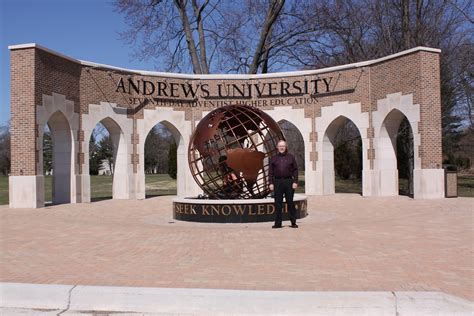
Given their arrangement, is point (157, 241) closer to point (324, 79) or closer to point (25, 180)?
point (25, 180)

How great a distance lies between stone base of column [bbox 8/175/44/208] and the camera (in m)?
16.3

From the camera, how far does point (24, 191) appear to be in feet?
53.5

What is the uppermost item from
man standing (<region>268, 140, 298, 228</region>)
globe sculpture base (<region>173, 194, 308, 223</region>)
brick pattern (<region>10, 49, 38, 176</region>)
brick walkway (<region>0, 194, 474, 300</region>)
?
brick pattern (<region>10, 49, 38, 176</region>)

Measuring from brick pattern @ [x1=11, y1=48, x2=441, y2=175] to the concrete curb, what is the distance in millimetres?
12531

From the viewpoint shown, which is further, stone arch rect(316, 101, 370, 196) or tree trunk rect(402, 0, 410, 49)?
tree trunk rect(402, 0, 410, 49)

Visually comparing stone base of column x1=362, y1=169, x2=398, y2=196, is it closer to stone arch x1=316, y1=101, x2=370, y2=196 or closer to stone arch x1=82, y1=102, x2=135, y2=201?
stone arch x1=316, y1=101, x2=370, y2=196

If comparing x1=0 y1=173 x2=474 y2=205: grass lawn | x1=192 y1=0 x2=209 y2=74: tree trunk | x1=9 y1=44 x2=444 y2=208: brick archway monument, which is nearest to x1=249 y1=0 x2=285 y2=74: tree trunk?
x1=192 y1=0 x2=209 y2=74: tree trunk

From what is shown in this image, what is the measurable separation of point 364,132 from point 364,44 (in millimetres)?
7232

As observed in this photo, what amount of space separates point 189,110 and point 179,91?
39.1 inches

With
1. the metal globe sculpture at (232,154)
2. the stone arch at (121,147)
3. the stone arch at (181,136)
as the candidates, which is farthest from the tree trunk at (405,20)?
the stone arch at (121,147)

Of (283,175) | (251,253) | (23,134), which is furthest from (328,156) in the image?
(251,253)

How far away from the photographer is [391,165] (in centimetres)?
1995

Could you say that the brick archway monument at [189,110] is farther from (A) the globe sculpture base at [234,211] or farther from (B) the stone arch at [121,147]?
(A) the globe sculpture base at [234,211]

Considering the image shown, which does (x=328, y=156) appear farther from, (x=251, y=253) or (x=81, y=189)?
(x=251, y=253)
